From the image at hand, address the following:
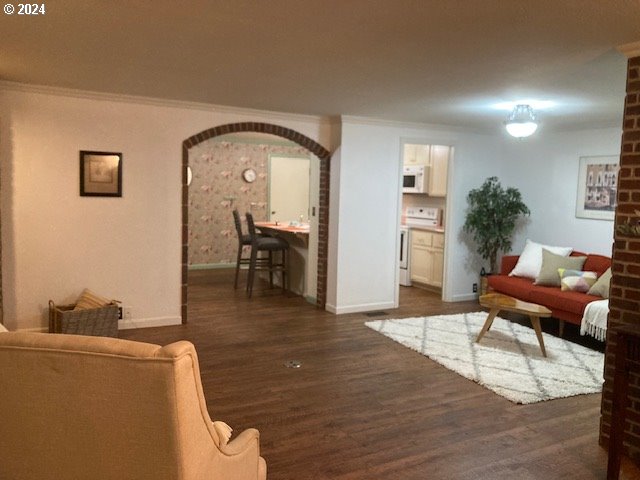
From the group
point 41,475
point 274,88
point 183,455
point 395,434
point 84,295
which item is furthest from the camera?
point 84,295

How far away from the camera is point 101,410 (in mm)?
1484

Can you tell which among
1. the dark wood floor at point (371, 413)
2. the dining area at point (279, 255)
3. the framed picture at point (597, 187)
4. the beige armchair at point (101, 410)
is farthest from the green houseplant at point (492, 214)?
the beige armchair at point (101, 410)

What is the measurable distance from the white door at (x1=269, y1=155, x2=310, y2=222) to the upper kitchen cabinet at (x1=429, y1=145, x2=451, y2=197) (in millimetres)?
2713

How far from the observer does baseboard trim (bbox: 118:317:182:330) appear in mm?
5051

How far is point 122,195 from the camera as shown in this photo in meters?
4.97

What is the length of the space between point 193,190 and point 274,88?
4781 millimetres

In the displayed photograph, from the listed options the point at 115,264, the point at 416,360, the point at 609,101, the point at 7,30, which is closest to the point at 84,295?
the point at 115,264

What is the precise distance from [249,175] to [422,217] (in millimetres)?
3173

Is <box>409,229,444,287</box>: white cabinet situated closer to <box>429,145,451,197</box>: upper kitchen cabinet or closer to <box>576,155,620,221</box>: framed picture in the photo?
<box>429,145,451,197</box>: upper kitchen cabinet

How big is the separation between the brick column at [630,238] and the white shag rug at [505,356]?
2.97ft

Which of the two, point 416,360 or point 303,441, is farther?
point 416,360

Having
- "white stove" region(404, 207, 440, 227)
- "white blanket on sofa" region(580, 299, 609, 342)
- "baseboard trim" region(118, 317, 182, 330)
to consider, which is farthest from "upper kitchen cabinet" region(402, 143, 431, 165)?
"baseboard trim" region(118, 317, 182, 330)

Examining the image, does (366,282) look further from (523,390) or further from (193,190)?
(193,190)

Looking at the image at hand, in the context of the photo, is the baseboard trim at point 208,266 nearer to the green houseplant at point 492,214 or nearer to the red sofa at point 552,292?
the green houseplant at point 492,214
